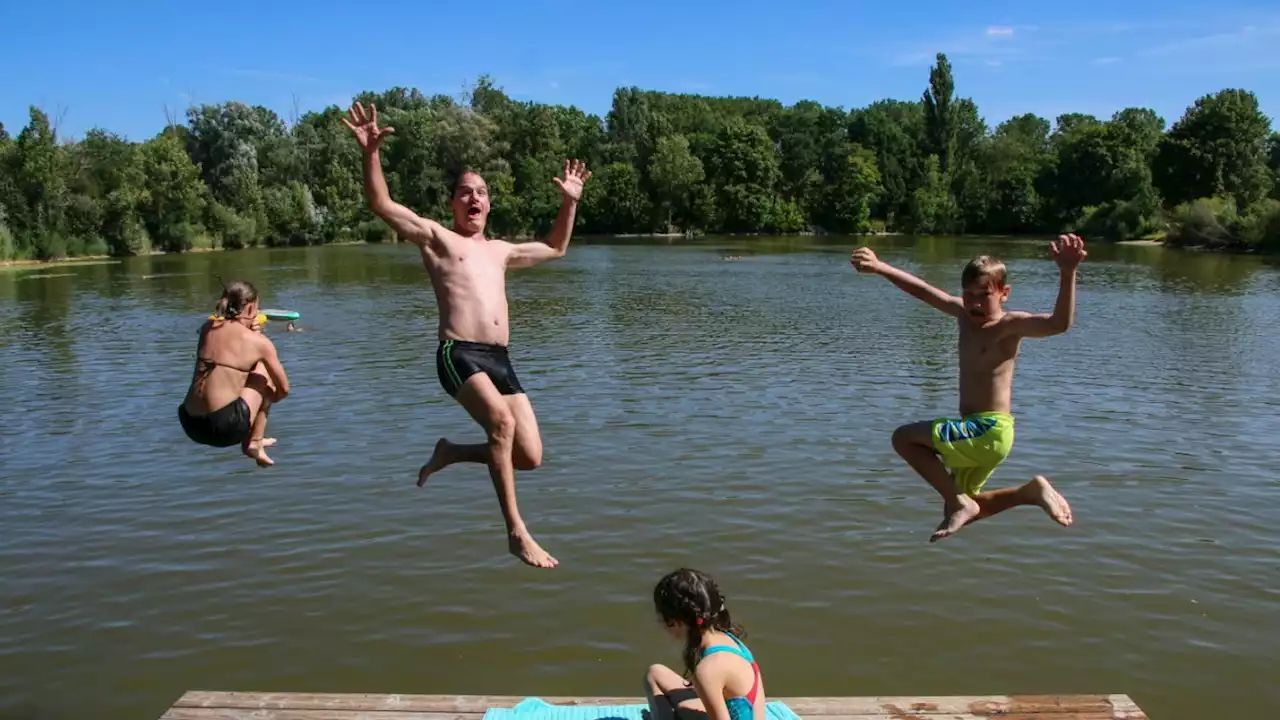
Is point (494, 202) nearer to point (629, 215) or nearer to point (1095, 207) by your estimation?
point (629, 215)

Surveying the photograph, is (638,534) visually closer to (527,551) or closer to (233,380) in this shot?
(233,380)

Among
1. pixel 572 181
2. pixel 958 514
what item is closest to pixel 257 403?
pixel 572 181

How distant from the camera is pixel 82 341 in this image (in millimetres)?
28797

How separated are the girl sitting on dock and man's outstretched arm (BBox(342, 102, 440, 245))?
2754mm

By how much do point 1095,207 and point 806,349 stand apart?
78.6 m

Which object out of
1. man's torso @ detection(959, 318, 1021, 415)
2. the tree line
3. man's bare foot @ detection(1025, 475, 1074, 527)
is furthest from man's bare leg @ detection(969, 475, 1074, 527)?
the tree line

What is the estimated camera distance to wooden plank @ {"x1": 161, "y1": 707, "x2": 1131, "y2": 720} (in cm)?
734

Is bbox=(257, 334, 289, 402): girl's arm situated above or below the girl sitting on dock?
above

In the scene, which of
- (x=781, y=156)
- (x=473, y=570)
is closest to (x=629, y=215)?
(x=781, y=156)

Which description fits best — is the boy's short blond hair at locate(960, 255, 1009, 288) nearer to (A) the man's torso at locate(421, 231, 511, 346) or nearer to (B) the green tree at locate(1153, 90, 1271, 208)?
(A) the man's torso at locate(421, 231, 511, 346)

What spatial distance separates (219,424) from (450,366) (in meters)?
2.15

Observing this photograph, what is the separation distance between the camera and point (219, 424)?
7.70 meters

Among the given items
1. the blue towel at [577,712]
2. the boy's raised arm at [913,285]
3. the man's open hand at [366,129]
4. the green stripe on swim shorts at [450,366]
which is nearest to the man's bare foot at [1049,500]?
the boy's raised arm at [913,285]

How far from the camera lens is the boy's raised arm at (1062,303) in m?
6.25
